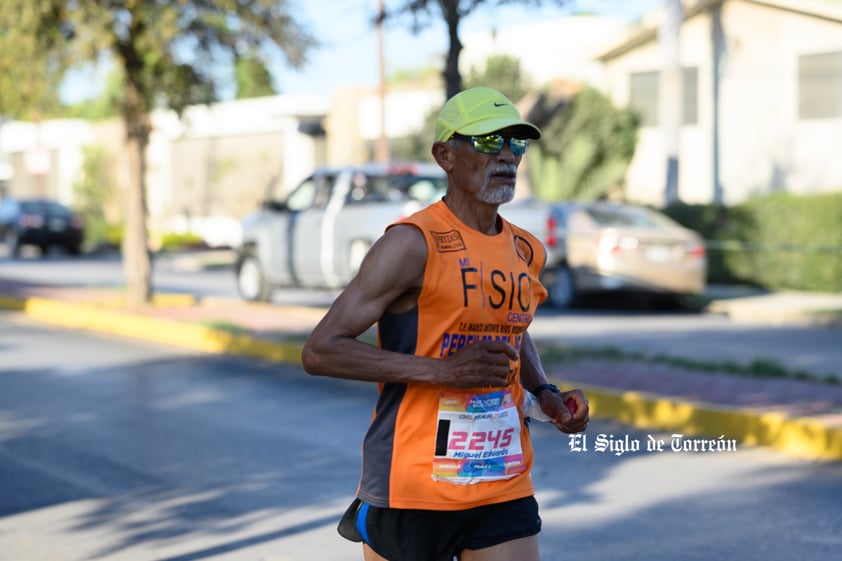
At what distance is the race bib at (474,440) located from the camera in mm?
3391

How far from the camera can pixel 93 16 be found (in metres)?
15.1

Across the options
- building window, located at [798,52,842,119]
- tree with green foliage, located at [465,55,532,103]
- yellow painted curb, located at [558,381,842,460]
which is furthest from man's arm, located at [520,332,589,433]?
tree with green foliage, located at [465,55,532,103]

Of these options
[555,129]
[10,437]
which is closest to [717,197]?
[555,129]

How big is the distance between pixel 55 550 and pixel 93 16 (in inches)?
404

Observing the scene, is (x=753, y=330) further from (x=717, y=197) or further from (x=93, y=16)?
(x=717, y=197)

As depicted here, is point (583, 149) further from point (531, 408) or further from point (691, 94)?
point (531, 408)

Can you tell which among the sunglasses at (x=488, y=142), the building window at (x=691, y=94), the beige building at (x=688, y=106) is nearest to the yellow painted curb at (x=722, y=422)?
the sunglasses at (x=488, y=142)

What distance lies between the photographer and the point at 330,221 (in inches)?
658

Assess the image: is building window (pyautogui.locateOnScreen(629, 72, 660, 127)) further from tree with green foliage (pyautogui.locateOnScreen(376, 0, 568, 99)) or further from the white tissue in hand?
the white tissue in hand

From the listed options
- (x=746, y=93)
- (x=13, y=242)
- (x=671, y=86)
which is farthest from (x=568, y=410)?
(x=13, y=242)

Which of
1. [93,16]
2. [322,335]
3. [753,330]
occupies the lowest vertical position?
[753,330]

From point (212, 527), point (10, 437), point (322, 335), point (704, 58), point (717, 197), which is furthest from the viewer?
point (704, 58)

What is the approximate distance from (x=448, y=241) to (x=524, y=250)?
0.37 metres

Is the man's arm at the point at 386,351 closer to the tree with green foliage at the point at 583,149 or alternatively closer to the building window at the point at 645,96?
the tree with green foliage at the point at 583,149
